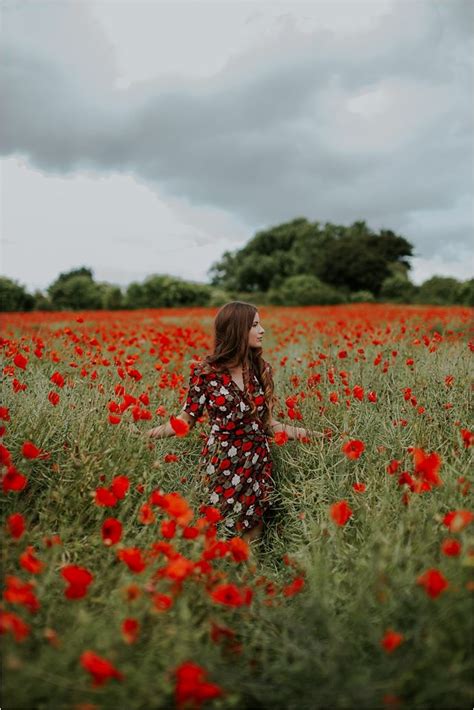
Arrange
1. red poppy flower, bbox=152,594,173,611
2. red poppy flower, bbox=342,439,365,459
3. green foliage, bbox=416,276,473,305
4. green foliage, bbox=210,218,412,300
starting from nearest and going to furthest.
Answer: red poppy flower, bbox=152,594,173,611 < red poppy flower, bbox=342,439,365,459 < green foliage, bbox=416,276,473,305 < green foliage, bbox=210,218,412,300

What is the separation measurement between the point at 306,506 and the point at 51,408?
1.57 metres

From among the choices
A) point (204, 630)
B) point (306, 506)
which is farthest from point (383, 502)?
point (204, 630)

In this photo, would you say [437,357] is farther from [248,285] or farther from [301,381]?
[248,285]

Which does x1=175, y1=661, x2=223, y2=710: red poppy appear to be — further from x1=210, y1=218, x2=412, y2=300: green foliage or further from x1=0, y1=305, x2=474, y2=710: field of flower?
x1=210, y1=218, x2=412, y2=300: green foliage

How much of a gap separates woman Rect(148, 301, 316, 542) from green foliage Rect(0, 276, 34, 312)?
2056 centimetres

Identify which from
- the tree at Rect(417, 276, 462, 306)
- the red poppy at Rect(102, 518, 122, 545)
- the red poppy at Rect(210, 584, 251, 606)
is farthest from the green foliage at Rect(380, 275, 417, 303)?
the red poppy at Rect(210, 584, 251, 606)

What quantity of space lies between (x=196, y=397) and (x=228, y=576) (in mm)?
1090

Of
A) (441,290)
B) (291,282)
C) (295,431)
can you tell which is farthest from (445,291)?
(295,431)

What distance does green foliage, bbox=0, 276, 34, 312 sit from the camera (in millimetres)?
21564

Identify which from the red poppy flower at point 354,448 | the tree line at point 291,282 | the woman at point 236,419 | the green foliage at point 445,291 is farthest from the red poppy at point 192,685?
the green foliage at point 445,291

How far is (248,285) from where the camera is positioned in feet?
147

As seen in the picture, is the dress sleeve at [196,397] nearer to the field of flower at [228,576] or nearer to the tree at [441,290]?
the field of flower at [228,576]

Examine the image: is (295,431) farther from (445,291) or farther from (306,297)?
(445,291)

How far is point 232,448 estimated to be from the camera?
3029 millimetres
